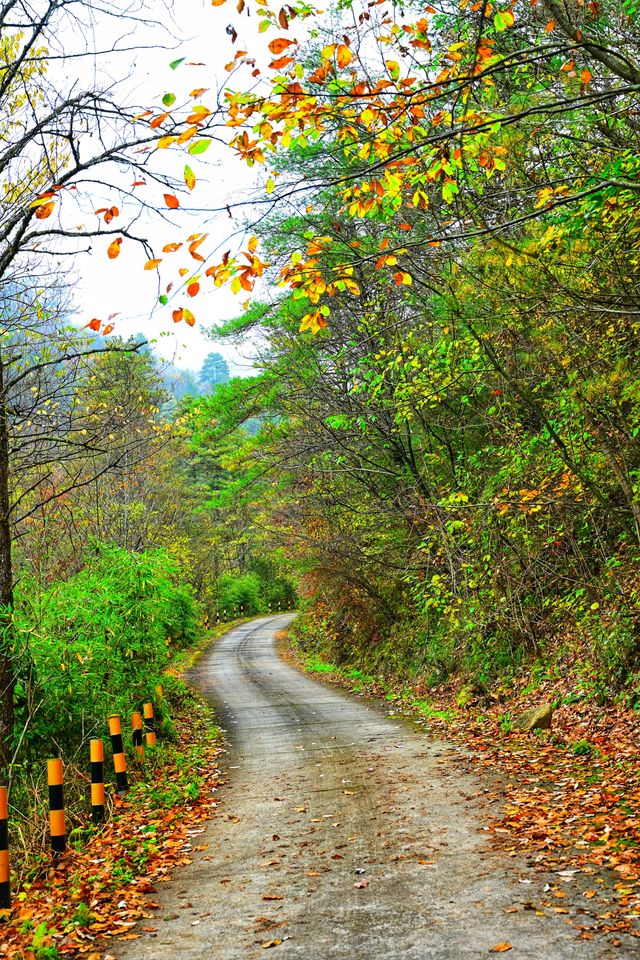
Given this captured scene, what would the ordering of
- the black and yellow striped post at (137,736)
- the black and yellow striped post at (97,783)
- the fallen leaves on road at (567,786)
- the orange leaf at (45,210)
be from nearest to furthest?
the fallen leaves on road at (567,786)
the orange leaf at (45,210)
the black and yellow striped post at (97,783)
the black and yellow striped post at (137,736)

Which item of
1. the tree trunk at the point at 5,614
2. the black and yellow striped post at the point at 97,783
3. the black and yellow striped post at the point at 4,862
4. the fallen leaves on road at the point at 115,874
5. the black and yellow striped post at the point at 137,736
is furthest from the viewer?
the black and yellow striped post at the point at 137,736

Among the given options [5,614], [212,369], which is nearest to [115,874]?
[5,614]

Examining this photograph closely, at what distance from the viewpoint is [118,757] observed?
361 inches

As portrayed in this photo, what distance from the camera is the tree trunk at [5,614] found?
8594mm

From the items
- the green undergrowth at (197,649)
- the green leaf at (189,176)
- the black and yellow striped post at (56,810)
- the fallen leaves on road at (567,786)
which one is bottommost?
the fallen leaves on road at (567,786)

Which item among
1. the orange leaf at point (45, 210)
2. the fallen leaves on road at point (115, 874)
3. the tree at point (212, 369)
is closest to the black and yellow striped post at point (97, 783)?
the fallen leaves on road at point (115, 874)

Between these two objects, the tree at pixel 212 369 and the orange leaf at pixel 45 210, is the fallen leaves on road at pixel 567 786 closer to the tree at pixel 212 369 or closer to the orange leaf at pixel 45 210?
the orange leaf at pixel 45 210

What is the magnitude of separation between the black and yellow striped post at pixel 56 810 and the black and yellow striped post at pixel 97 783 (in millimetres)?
823

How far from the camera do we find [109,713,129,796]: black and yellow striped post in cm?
911

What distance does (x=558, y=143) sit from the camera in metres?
9.76

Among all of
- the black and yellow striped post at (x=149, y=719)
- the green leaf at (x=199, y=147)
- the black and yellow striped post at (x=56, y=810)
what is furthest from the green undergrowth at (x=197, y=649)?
the green leaf at (x=199, y=147)

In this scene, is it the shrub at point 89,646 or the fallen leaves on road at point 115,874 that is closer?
the fallen leaves on road at point 115,874

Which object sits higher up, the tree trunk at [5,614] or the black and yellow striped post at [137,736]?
the tree trunk at [5,614]

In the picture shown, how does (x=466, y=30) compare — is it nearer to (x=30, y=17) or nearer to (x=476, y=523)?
(x=30, y=17)
